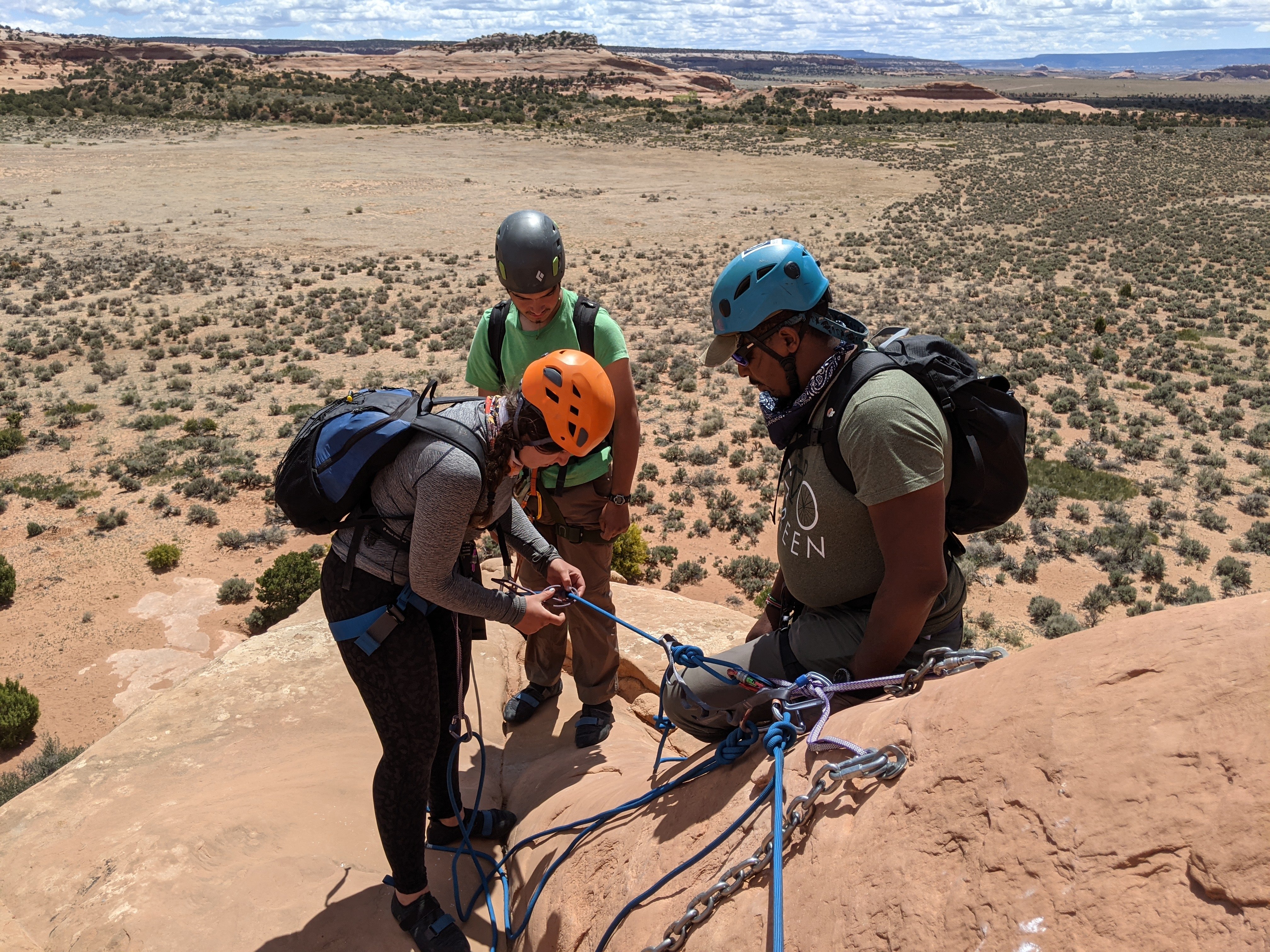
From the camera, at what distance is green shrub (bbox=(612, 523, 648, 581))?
337 inches

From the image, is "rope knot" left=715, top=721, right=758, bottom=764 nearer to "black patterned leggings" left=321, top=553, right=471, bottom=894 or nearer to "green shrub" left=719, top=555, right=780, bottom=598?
"black patterned leggings" left=321, top=553, right=471, bottom=894

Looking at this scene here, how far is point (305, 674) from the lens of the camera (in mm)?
5125

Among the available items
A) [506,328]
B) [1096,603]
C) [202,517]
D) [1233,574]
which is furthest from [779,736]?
[202,517]

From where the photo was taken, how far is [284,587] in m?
7.84

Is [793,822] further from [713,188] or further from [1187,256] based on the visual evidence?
[713,188]

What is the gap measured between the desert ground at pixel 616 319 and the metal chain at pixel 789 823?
586cm

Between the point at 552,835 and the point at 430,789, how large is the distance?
0.65 m

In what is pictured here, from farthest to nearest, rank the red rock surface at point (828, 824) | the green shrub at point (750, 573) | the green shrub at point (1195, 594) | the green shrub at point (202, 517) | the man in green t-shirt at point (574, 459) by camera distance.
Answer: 1. the green shrub at point (202, 517)
2. the green shrub at point (750, 573)
3. the green shrub at point (1195, 594)
4. the man in green t-shirt at point (574, 459)
5. the red rock surface at point (828, 824)

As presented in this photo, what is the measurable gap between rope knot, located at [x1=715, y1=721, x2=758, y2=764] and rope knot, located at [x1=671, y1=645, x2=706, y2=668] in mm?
260

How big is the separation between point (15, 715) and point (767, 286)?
6.60 m

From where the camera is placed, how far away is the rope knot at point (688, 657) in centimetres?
296

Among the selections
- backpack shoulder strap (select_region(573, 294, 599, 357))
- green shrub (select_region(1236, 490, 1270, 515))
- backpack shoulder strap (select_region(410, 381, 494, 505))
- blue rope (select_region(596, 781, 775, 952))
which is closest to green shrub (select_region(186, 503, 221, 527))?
backpack shoulder strap (select_region(573, 294, 599, 357))

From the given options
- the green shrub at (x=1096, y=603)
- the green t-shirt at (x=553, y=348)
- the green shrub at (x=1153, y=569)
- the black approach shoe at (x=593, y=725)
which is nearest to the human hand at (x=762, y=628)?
the green t-shirt at (x=553, y=348)

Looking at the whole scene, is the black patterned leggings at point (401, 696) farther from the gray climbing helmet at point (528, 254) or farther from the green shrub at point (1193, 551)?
the green shrub at point (1193, 551)
